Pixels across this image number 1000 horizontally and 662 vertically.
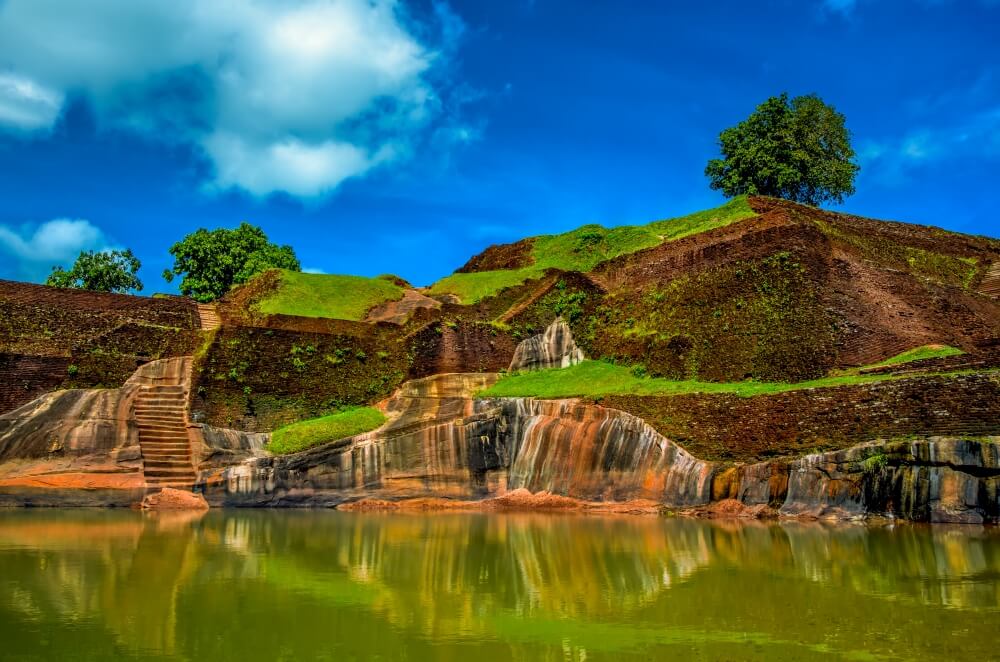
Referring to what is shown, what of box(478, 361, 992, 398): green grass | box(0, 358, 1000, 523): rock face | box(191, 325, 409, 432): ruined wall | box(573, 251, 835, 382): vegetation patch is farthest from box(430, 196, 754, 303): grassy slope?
box(0, 358, 1000, 523): rock face

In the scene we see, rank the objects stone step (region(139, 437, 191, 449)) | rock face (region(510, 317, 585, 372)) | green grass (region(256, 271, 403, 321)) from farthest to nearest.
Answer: green grass (region(256, 271, 403, 321)), rock face (region(510, 317, 585, 372)), stone step (region(139, 437, 191, 449))

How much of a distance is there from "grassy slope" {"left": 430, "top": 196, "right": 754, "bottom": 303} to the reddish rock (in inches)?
615

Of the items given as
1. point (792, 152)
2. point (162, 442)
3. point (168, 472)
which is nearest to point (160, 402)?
point (162, 442)

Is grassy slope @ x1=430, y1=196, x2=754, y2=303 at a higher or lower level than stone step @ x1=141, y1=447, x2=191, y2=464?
higher

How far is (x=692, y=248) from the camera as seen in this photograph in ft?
97.6

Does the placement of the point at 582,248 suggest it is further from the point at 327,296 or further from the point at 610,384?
the point at 610,384

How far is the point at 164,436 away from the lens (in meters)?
25.2

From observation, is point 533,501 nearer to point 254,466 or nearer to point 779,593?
point 254,466

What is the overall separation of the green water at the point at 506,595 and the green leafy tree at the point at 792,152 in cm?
2745

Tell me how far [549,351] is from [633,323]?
3.12m

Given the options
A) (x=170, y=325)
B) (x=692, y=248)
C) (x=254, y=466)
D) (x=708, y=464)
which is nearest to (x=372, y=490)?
(x=254, y=466)

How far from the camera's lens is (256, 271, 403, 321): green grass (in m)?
33.2

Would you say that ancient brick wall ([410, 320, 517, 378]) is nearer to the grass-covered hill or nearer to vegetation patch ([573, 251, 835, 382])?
the grass-covered hill

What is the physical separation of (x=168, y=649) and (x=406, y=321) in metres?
26.3
